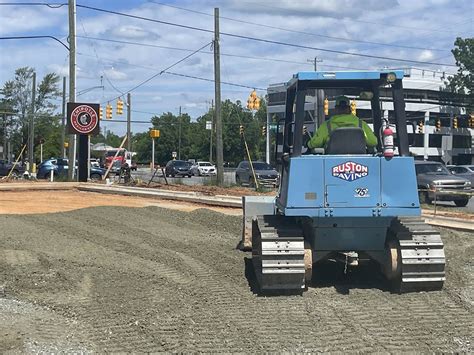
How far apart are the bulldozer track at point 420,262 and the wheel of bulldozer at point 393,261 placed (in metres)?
0.08

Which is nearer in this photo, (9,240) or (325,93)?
(325,93)

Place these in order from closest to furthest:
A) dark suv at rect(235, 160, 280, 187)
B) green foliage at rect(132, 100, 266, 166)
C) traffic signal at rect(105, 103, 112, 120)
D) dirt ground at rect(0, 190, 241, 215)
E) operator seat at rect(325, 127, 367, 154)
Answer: operator seat at rect(325, 127, 367, 154)
dirt ground at rect(0, 190, 241, 215)
dark suv at rect(235, 160, 280, 187)
traffic signal at rect(105, 103, 112, 120)
green foliage at rect(132, 100, 266, 166)

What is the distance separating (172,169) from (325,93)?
50.8 metres

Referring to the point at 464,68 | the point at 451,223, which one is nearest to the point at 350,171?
the point at 451,223

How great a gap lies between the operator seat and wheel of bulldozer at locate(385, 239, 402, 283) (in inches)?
50.3

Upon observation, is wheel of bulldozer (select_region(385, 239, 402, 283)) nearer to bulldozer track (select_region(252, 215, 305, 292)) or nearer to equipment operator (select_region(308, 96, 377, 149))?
bulldozer track (select_region(252, 215, 305, 292))

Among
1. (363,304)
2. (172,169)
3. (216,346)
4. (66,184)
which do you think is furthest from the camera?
(172,169)

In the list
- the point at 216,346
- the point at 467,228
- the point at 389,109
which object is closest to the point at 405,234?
the point at 389,109

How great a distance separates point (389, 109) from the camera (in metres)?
8.95

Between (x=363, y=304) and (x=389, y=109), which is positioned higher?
(x=389, y=109)

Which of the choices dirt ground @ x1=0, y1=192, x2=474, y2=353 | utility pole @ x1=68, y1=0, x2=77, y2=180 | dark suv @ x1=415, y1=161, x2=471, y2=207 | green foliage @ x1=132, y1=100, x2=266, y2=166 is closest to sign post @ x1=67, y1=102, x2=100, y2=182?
utility pole @ x1=68, y1=0, x2=77, y2=180

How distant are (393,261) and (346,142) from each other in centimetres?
162

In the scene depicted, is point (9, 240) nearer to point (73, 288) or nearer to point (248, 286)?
point (73, 288)

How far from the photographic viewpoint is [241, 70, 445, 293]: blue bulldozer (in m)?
8.04
